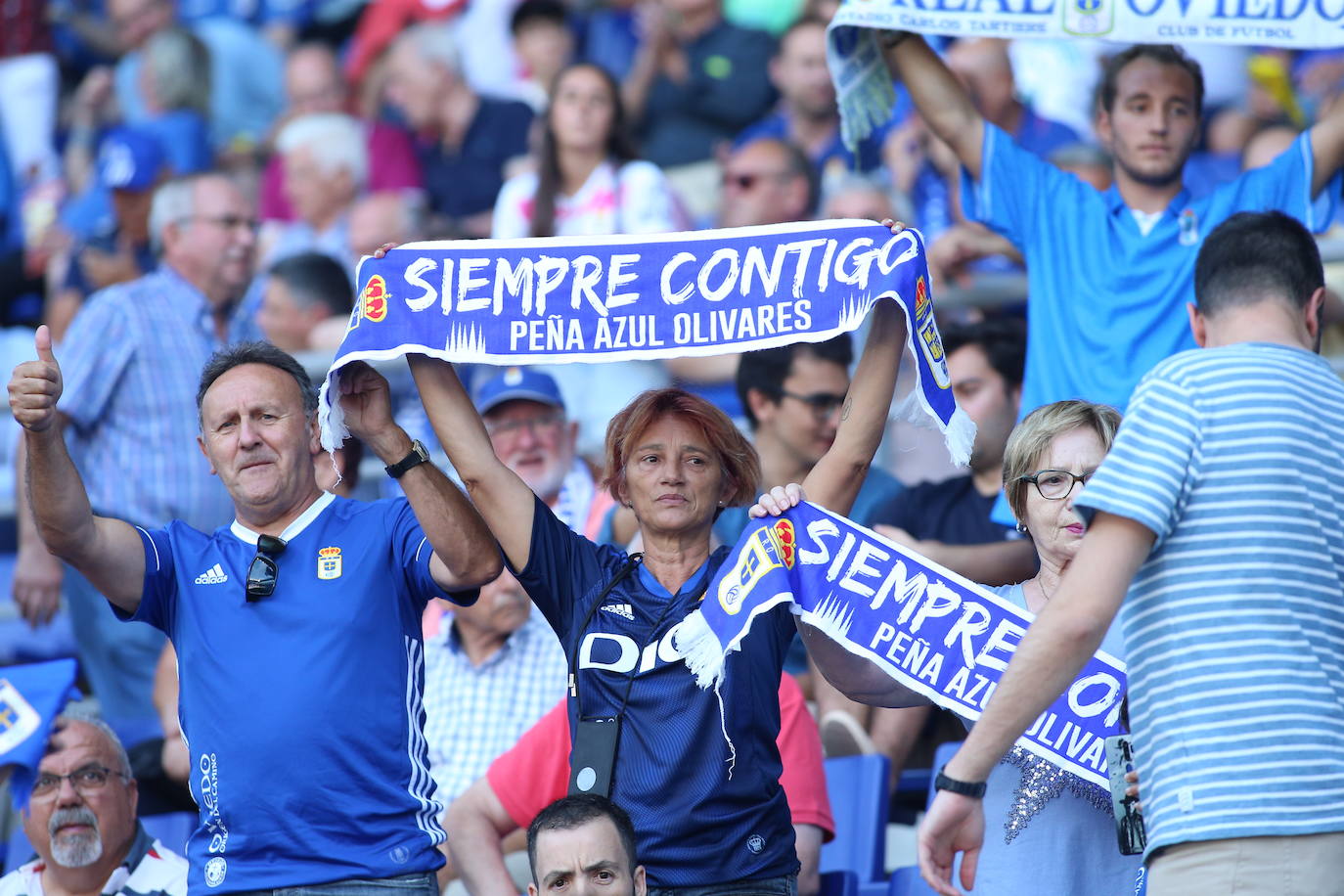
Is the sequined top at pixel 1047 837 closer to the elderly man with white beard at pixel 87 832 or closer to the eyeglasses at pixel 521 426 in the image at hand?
the elderly man with white beard at pixel 87 832

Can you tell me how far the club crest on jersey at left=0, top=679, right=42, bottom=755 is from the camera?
5.02m

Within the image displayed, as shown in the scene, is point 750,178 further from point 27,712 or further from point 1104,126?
point 27,712

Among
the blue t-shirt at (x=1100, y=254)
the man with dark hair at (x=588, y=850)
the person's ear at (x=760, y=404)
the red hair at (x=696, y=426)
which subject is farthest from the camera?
the person's ear at (x=760, y=404)

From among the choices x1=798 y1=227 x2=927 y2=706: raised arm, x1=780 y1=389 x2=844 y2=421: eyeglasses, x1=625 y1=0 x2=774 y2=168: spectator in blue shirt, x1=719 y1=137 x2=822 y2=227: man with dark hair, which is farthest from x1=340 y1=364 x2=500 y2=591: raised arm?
x1=625 y1=0 x2=774 y2=168: spectator in blue shirt

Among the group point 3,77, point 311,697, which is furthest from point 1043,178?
point 3,77

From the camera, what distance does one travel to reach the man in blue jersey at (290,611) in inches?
153

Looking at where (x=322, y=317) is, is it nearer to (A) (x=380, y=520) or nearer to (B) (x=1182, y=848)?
(A) (x=380, y=520)

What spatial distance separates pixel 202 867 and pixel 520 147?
6.03 metres

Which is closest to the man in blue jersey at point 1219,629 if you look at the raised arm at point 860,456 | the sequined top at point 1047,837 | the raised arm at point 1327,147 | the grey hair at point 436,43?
the sequined top at point 1047,837

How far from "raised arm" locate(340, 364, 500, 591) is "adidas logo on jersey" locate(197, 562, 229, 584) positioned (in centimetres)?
44

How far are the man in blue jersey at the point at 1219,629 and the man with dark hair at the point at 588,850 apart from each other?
799 millimetres

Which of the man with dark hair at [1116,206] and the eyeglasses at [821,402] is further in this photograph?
the eyeglasses at [821,402]

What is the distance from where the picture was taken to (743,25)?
Answer: 9.48m

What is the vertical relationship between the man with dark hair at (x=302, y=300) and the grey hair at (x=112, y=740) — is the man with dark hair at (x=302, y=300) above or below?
above
